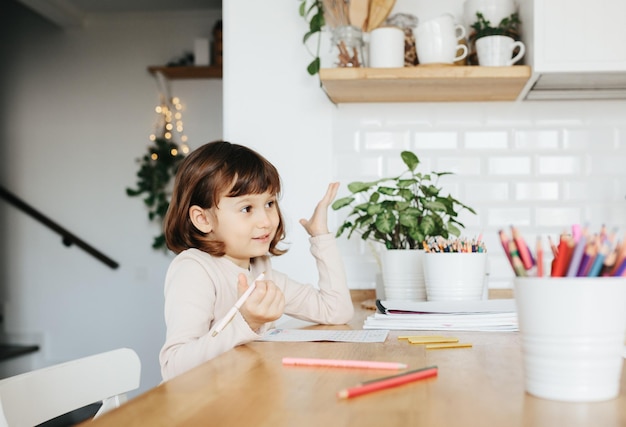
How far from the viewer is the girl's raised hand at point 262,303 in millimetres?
1165

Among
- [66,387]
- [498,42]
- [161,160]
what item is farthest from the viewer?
[161,160]

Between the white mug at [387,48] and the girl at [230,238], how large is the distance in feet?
1.82

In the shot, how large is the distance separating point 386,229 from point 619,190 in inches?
36.5

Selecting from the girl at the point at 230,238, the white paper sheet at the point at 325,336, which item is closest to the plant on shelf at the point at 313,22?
the girl at the point at 230,238

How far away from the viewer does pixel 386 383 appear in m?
0.79

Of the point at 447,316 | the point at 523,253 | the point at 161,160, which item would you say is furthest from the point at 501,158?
the point at 161,160

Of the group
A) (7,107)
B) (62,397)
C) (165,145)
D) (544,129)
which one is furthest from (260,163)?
(7,107)

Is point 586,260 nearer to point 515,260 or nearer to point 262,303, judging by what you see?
point 515,260

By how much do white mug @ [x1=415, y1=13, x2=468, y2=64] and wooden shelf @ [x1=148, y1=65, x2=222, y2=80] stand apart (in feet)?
8.65

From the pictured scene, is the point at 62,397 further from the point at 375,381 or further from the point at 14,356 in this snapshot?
the point at 14,356

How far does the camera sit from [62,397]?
41.3 inches

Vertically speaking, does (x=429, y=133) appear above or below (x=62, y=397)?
above

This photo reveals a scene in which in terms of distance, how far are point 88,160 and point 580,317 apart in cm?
448

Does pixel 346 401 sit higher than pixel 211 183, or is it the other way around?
pixel 211 183
